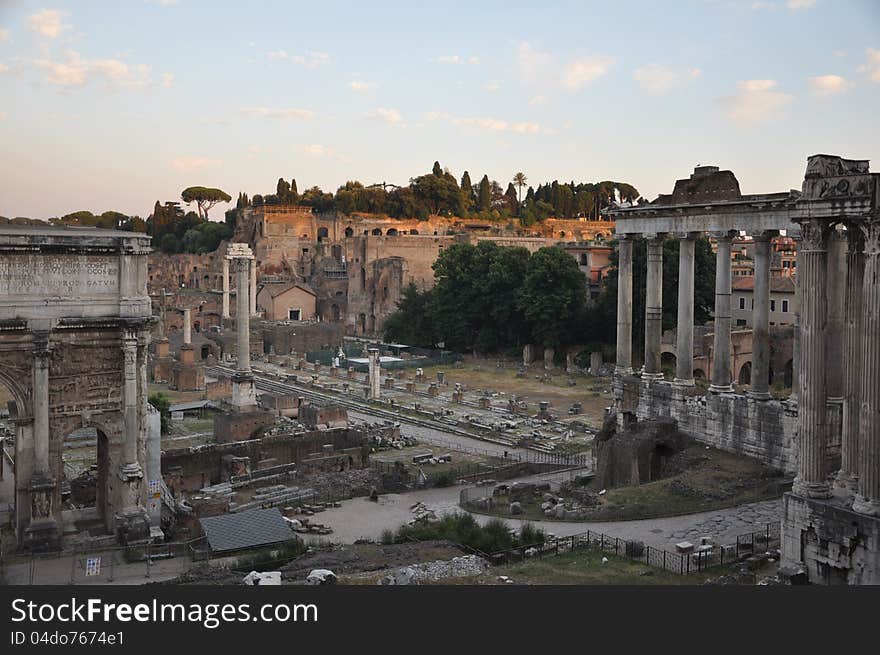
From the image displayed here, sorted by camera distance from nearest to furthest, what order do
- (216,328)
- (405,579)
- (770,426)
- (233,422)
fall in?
(405,579), (770,426), (233,422), (216,328)

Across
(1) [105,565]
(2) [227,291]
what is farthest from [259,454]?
(2) [227,291]

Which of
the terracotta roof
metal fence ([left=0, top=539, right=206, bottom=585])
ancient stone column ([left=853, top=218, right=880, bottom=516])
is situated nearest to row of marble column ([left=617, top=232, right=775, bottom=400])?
ancient stone column ([left=853, top=218, right=880, bottom=516])

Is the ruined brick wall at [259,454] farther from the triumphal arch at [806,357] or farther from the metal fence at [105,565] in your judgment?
the triumphal arch at [806,357]

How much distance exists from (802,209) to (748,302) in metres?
32.9

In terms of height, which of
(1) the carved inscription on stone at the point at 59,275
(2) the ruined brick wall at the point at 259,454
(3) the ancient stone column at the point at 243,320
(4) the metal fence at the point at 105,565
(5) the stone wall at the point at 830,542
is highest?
(1) the carved inscription on stone at the point at 59,275

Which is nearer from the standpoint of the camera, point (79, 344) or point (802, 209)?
point (802, 209)

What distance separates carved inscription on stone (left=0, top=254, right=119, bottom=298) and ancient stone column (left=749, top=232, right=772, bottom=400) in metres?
13.4

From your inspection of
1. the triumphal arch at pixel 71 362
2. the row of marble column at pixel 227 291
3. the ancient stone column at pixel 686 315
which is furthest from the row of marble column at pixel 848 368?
the row of marble column at pixel 227 291

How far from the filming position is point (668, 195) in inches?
864

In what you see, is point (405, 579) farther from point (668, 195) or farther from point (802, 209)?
point (668, 195)

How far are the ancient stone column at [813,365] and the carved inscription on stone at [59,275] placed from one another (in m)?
12.3

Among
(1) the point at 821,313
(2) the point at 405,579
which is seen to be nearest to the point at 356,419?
(2) the point at 405,579

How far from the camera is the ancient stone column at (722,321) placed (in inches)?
800

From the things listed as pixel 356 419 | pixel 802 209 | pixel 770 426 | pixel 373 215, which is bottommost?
pixel 356 419
